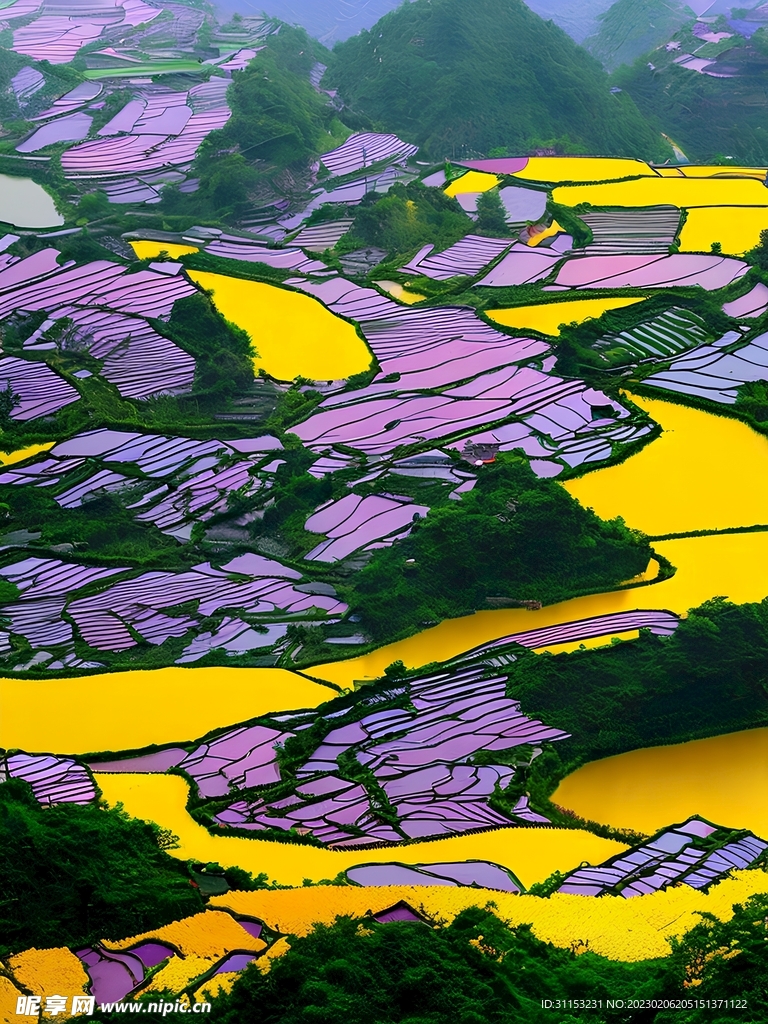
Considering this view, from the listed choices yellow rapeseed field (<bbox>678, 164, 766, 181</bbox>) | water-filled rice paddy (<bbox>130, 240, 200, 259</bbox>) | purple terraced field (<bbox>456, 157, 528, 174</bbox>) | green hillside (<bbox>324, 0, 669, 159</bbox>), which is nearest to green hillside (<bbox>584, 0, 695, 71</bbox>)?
green hillside (<bbox>324, 0, 669, 159</bbox>)

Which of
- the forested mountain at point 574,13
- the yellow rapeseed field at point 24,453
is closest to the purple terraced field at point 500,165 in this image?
the yellow rapeseed field at point 24,453

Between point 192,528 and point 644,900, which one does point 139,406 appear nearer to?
point 192,528

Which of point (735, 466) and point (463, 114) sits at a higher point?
point (463, 114)

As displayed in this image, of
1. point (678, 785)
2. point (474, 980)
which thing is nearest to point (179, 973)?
point (474, 980)

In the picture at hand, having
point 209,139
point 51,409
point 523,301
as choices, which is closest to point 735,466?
point 523,301

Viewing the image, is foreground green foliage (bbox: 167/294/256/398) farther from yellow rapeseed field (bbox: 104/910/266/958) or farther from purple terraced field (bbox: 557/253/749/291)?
yellow rapeseed field (bbox: 104/910/266/958)

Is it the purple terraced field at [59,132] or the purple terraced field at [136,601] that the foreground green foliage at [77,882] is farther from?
the purple terraced field at [59,132]

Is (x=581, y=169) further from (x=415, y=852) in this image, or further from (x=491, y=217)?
(x=415, y=852)
